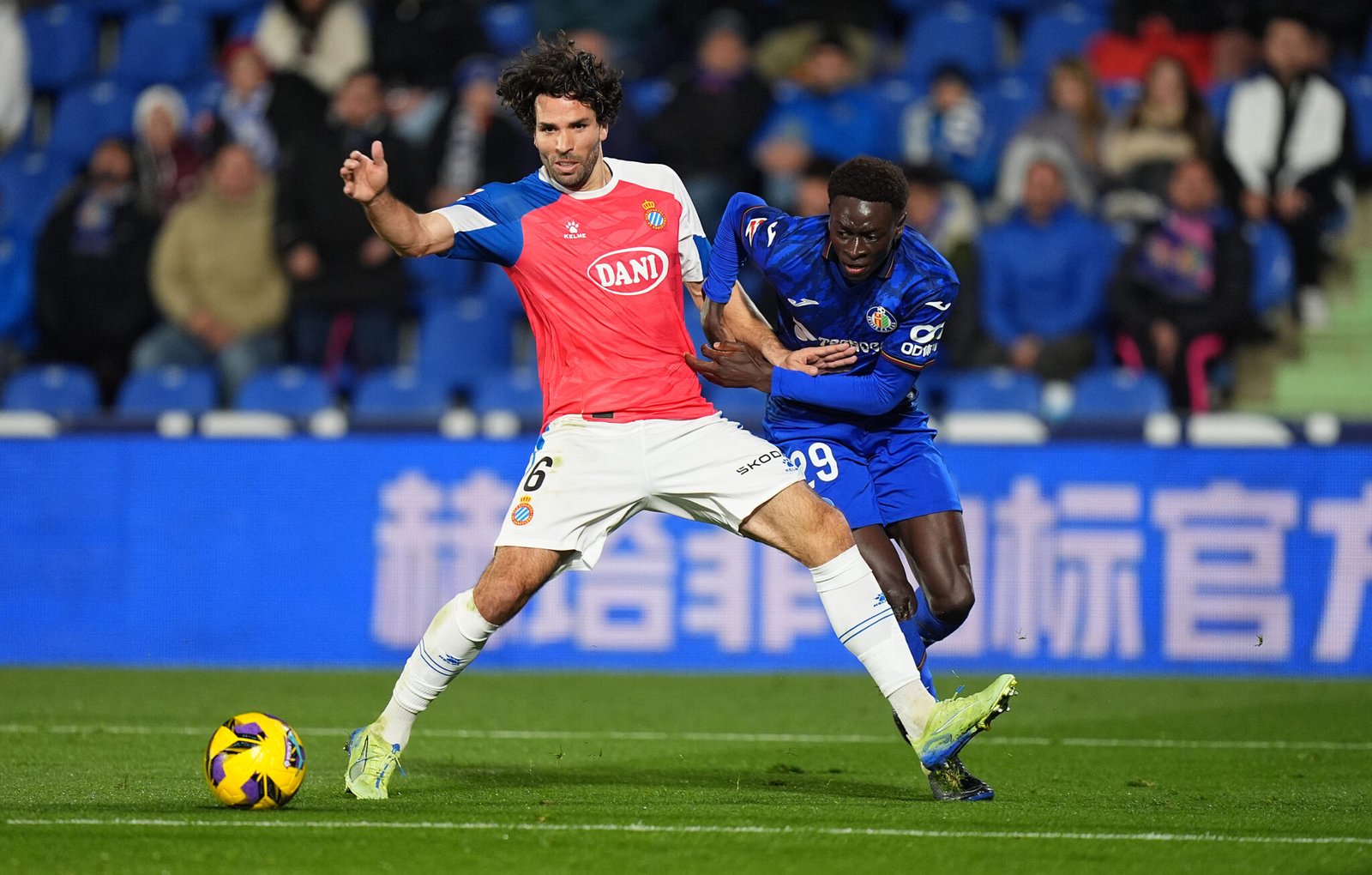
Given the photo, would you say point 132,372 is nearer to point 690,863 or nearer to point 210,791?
point 210,791

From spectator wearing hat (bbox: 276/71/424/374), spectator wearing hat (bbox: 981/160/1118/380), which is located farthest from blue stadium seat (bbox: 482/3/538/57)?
spectator wearing hat (bbox: 981/160/1118/380)

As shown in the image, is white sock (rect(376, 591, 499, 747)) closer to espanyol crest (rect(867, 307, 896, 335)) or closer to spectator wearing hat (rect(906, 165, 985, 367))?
espanyol crest (rect(867, 307, 896, 335))

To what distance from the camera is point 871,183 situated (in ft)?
20.7

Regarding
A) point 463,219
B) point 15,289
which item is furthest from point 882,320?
→ point 15,289

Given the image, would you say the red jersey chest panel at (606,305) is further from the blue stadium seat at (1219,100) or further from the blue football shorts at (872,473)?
the blue stadium seat at (1219,100)

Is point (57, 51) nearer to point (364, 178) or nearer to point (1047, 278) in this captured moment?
point (1047, 278)

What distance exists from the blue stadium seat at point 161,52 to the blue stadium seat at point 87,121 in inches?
14.3

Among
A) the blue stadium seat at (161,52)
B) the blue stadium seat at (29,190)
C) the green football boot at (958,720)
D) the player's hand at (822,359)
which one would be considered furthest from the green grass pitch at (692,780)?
the blue stadium seat at (161,52)

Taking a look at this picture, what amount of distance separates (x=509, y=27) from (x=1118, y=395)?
22.6 feet

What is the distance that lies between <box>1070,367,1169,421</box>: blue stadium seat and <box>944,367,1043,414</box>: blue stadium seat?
29 cm

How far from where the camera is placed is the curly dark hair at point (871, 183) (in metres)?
6.32

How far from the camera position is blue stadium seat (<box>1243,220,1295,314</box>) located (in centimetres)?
1286

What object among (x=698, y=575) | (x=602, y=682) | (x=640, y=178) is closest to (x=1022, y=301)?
(x=698, y=575)

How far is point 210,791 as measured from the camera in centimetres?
616
